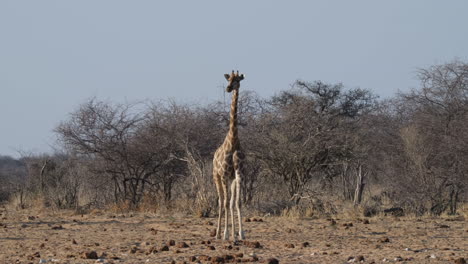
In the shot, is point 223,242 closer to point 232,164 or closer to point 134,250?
point 232,164

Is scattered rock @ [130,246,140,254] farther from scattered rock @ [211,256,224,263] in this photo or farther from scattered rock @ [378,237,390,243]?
scattered rock @ [378,237,390,243]

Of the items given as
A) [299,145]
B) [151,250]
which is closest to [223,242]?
[151,250]

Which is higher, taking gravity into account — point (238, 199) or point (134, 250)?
point (238, 199)

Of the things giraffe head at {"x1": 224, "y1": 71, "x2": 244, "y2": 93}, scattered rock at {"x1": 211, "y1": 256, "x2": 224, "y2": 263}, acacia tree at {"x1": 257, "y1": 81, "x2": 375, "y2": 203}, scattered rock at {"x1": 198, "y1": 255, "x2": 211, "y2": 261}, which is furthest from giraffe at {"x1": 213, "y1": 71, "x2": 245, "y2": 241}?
acacia tree at {"x1": 257, "y1": 81, "x2": 375, "y2": 203}

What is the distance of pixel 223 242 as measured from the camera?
10.3 m

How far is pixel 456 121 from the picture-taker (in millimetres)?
17406

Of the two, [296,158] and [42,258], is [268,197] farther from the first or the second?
[42,258]

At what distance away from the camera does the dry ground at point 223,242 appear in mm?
8617

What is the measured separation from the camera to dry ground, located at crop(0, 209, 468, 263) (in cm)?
862

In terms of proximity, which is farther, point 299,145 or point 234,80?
point 299,145

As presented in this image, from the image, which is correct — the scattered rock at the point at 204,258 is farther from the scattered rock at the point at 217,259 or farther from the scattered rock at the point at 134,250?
the scattered rock at the point at 134,250

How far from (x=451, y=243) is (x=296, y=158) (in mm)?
6034

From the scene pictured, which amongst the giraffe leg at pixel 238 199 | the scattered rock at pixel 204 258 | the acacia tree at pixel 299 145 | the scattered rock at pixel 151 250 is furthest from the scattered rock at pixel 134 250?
the acacia tree at pixel 299 145

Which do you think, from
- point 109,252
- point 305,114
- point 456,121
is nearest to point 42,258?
point 109,252
